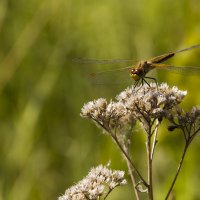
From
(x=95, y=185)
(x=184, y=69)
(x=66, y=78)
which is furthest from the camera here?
(x=66, y=78)

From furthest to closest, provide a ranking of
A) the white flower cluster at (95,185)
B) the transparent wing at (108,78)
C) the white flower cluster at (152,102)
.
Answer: the transparent wing at (108,78) → the white flower cluster at (152,102) → the white flower cluster at (95,185)

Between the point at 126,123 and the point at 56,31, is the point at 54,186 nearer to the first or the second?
the point at 56,31

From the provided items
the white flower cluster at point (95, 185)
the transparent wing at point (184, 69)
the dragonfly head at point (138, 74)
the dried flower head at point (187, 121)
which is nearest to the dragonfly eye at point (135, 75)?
the dragonfly head at point (138, 74)

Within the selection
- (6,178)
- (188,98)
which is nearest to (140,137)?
(188,98)

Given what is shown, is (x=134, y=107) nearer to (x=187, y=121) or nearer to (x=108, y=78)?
(x=187, y=121)

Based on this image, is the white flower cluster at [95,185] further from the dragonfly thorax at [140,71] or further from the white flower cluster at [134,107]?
the dragonfly thorax at [140,71]

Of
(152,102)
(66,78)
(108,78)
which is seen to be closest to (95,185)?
(152,102)

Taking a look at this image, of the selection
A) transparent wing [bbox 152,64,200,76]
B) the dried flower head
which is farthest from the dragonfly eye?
the dried flower head
